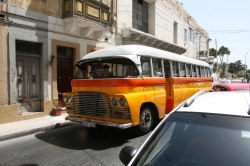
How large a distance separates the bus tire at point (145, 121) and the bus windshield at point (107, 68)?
1098 mm

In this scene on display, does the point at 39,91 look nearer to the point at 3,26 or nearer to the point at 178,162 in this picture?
the point at 3,26

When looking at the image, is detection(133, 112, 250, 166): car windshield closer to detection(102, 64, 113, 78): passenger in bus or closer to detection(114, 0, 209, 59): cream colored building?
detection(102, 64, 113, 78): passenger in bus

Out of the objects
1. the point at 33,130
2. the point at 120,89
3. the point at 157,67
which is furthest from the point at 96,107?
the point at 33,130

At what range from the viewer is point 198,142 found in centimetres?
226

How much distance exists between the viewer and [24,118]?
8516 millimetres

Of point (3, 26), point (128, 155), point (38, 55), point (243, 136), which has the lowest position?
point (128, 155)

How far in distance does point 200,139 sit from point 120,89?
3599mm

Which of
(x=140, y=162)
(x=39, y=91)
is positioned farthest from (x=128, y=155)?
(x=39, y=91)

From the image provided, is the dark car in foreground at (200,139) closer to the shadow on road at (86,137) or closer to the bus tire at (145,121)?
the shadow on road at (86,137)

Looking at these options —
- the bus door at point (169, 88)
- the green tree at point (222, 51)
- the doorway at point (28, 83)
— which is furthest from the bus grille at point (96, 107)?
the green tree at point (222, 51)

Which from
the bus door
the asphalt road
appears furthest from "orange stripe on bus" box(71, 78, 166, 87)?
the asphalt road

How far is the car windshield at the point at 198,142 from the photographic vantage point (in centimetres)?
204

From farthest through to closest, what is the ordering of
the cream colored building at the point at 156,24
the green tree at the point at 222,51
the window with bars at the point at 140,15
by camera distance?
the green tree at the point at 222,51, the window with bars at the point at 140,15, the cream colored building at the point at 156,24

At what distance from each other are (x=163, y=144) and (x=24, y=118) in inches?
300
